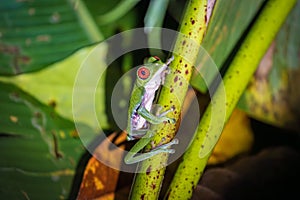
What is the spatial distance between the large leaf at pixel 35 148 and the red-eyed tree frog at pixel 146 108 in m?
0.32

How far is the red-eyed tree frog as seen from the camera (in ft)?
1.89

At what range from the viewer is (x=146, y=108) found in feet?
2.01

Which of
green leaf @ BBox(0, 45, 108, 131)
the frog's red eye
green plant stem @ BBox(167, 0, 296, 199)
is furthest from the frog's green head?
green leaf @ BBox(0, 45, 108, 131)

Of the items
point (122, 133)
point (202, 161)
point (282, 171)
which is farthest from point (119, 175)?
point (282, 171)

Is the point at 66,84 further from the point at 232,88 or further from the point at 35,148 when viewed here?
the point at 232,88

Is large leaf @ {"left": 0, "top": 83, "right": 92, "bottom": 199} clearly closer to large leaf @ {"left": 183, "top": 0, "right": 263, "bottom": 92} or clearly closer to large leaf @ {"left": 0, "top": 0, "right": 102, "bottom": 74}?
large leaf @ {"left": 0, "top": 0, "right": 102, "bottom": 74}

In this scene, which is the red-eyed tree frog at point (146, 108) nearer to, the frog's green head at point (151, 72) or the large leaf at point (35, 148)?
the frog's green head at point (151, 72)

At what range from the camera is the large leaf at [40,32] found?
0.86 m

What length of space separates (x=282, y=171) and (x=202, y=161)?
0.22 meters

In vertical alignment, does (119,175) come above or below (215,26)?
below

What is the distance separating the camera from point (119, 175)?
0.77m

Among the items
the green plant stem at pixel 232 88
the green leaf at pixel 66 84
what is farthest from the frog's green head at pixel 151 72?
the green leaf at pixel 66 84

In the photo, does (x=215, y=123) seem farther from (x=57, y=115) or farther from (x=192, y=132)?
(x=57, y=115)

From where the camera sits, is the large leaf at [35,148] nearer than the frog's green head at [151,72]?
No
